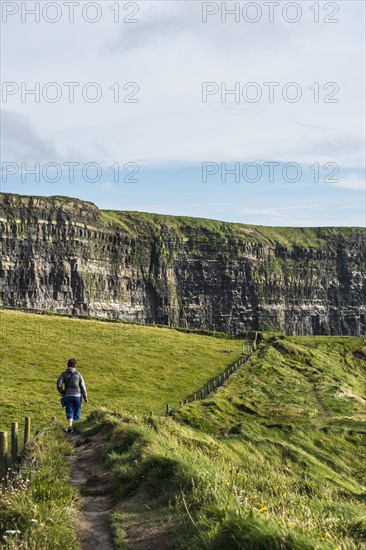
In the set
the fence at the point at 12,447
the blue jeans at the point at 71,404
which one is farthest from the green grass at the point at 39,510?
the blue jeans at the point at 71,404

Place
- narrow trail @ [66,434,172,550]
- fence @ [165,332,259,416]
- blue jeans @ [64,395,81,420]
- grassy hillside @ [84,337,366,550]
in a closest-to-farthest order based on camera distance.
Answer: grassy hillside @ [84,337,366,550] → narrow trail @ [66,434,172,550] → blue jeans @ [64,395,81,420] → fence @ [165,332,259,416]

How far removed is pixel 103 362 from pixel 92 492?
4577cm

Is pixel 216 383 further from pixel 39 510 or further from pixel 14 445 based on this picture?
pixel 39 510

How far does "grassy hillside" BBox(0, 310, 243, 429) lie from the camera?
39625mm

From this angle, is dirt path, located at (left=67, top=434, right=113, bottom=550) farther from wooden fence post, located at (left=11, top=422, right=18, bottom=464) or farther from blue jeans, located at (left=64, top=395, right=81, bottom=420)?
blue jeans, located at (left=64, top=395, right=81, bottom=420)

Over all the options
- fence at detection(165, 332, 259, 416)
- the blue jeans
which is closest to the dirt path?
the blue jeans

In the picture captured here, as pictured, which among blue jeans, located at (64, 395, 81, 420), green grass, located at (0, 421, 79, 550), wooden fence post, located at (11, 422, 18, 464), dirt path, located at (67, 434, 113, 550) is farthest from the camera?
blue jeans, located at (64, 395, 81, 420)

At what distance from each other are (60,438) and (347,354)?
3294 inches

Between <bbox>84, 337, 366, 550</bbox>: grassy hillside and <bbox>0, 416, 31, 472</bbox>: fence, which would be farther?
<bbox>0, 416, 31, 472</bbox>: fence

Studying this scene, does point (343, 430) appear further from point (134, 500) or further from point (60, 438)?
point (134, 500)

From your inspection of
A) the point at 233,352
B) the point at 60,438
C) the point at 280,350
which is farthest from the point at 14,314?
the point at 60,438

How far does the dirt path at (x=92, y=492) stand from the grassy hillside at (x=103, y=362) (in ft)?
42.3

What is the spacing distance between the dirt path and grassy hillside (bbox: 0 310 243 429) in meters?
12.9

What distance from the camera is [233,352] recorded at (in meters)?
76.2
